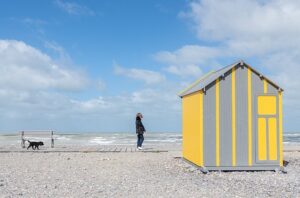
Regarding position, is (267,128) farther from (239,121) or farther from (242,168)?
(242,168)

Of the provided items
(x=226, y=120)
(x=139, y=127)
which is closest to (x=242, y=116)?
(x=226, y=120)

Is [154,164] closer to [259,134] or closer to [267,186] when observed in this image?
[259,134]

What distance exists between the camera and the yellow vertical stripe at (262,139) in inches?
534

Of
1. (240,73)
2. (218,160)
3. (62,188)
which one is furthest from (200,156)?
(62,188)

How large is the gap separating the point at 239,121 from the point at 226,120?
0.39 metres

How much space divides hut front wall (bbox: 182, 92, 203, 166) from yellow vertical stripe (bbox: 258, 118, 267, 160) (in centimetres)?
177

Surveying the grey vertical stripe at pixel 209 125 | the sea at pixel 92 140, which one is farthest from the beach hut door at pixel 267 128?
the sea at pixel 92 140

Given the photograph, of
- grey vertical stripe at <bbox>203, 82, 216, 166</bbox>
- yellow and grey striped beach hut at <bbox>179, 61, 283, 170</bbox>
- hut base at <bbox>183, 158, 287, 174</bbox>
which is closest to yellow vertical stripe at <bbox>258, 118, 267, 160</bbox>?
yellow and grey striped beach hut at <bbox>179, 61, 283, 170</bbox>

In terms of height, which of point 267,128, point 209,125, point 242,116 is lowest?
point 267,128

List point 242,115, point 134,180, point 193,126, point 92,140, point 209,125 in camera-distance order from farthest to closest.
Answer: point 92,140, point 193,126, point 242,115, point 209,125, point 134,180

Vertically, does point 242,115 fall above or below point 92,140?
above

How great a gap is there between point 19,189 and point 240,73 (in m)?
7.12

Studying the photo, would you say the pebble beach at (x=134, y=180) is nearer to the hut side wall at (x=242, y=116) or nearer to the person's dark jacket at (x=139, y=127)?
the hut side wall at (x=242, y=116)

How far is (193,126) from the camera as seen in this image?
14.6 metres
